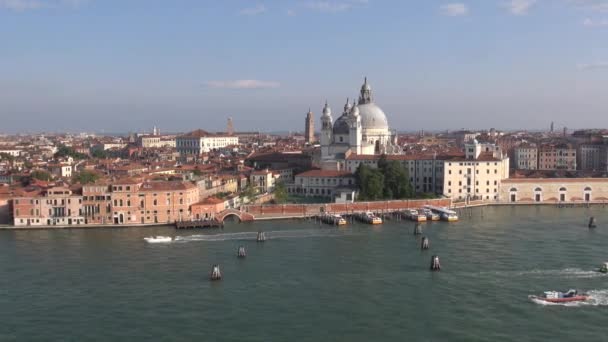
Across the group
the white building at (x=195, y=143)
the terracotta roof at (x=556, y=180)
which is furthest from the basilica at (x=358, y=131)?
the white building at (x=195, y=143)

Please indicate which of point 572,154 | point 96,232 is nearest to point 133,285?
point 96,232

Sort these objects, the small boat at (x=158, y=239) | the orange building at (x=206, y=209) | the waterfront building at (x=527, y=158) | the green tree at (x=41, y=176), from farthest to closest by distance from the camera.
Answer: the waterfront building at (x=527, y=158), the green tree at (x=41, y=176), the orange building at (x=206, y=209), the small boat at (x=158, y=239)

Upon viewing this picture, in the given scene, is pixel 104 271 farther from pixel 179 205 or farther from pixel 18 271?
pixel 179 205

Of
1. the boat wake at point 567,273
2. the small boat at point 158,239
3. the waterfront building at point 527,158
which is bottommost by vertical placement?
the boat wake at point 567,273

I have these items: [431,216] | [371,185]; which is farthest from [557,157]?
[431,216]

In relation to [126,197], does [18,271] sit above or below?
below

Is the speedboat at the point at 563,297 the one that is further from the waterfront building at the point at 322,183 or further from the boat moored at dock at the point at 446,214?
the waterfront building at the point at 322,183

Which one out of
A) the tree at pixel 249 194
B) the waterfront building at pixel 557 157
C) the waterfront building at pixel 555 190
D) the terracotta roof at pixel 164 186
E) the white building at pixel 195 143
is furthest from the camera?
the white building at pixel 195 143
